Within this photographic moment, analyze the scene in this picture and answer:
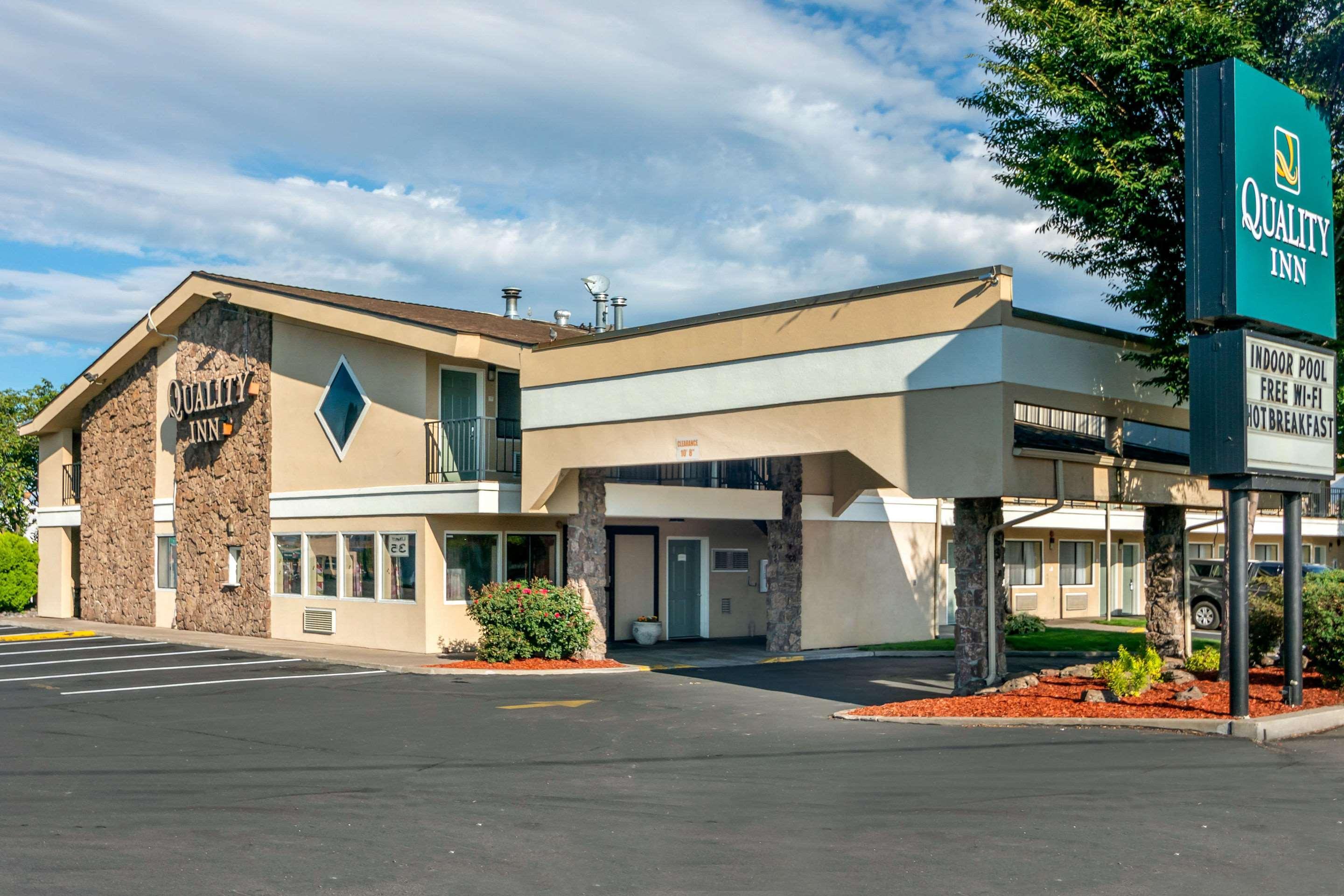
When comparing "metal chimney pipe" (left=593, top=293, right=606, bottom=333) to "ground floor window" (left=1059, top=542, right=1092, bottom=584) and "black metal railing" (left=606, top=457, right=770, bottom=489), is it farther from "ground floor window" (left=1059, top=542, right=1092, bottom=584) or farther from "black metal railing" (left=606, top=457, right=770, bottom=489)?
"ground floor window" (left=1059, top=542, right=1092, bottom=584)

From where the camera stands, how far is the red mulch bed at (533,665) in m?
19.7

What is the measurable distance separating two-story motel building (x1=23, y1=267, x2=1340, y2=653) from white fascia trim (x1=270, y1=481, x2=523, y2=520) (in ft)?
0.20

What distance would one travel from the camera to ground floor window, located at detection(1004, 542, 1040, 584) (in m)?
34.7

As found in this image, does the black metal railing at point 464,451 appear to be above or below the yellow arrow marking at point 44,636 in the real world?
above

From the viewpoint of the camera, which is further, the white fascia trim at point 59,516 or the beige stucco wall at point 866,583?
the white fascia trim at point 59,516

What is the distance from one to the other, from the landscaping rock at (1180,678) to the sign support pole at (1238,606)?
1608 mm

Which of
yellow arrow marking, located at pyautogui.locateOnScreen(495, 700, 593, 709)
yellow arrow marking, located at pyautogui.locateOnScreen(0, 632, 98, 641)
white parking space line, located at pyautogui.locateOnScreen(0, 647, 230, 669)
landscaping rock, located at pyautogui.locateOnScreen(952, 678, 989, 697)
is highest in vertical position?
landscaping rock, located at pyautogui.locateOnScreen(952, 678, 989, 697)

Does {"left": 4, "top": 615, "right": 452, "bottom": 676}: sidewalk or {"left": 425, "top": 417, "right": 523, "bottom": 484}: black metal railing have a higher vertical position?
{"left": 425, "top": 417, "right": 523, "bottom": 484}: black metal railing

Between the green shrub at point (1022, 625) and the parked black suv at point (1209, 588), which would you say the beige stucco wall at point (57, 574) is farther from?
the parked black suv at point (1209, 588)

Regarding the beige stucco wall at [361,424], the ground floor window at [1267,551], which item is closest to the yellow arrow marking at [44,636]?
the beige stucco wall at [361,424]

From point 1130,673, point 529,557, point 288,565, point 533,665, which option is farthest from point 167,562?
point 1130,673

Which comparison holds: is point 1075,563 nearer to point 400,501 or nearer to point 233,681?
point 400,501

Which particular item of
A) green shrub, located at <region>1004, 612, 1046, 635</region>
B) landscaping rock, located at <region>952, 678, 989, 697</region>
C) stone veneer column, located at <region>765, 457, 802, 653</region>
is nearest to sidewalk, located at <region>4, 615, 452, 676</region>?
stone veneer column, located at <region>765, 457, 802, 653</region>

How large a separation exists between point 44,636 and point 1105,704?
23471 millimetres
